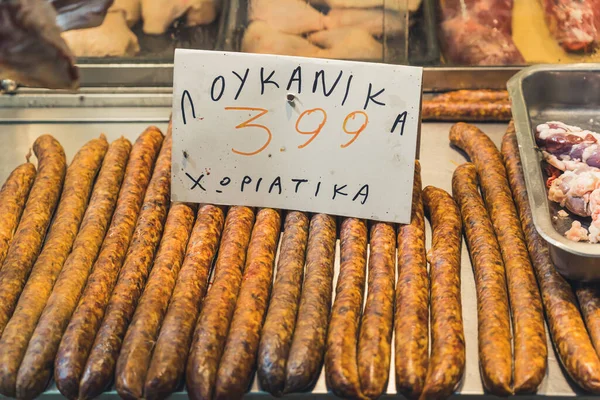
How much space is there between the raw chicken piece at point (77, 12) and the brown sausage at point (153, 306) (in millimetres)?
1072

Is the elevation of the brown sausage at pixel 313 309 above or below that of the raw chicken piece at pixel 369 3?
below

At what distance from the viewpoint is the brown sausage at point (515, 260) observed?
2566 millimetres

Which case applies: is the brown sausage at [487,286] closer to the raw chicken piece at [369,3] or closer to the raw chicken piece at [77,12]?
the raw chicken piece at [369,3]

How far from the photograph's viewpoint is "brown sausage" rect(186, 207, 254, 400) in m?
2.56

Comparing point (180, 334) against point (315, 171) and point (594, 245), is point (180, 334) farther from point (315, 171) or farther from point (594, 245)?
point (594, 245)

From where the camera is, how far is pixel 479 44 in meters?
4.28

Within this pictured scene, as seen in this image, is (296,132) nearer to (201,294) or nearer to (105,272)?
(201,294)

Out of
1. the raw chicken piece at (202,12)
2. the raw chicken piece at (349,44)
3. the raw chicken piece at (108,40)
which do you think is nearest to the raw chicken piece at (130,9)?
the raw chicken piece at (108,40)

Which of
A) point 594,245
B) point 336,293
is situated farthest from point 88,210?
point 594,245

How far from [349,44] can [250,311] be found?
1954mm

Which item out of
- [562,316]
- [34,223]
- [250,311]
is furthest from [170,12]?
[562,316]

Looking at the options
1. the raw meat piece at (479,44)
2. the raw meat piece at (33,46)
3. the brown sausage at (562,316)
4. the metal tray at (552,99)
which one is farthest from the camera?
the raw meat piece at (479,44)

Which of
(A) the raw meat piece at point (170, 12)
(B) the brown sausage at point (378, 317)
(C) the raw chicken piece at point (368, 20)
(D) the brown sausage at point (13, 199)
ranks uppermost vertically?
(A) the raw meat piece at point (170, 12)

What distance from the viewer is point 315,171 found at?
322cm
